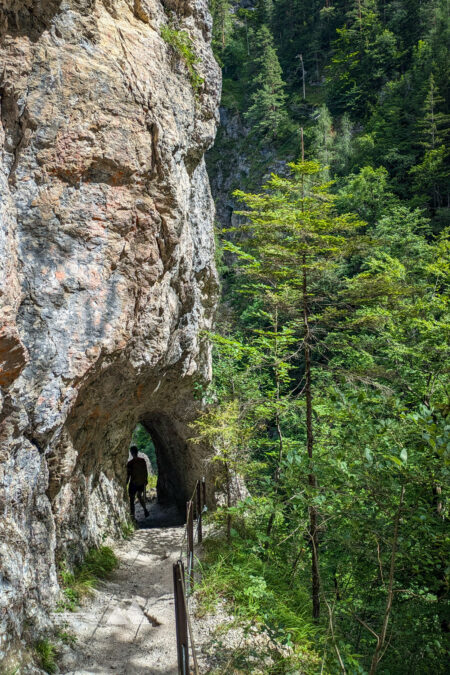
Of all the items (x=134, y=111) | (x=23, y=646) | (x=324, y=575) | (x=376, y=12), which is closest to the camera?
(x=23, y=646)

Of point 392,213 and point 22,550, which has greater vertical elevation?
point 392,213

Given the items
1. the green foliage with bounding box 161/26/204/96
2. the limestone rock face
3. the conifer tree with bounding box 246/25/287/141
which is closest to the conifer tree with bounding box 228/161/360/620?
the limestone rock face

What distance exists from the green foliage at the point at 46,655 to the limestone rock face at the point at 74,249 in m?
0.25

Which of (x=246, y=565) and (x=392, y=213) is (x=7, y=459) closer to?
(x=246, y=565)

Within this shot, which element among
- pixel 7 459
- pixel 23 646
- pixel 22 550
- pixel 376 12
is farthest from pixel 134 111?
pixel 376 12

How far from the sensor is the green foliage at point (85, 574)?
4985 mm

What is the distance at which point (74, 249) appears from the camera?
5.04 metres

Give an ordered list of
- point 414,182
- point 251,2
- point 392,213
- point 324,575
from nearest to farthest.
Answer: point 324,575, point 392,213, point 414,182, point 251,2

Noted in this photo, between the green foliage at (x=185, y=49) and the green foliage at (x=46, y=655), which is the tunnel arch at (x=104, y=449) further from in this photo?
the green foliage at (x=185, y=49)

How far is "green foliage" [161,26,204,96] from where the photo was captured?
272 inches

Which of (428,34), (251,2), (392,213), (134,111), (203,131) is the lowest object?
(134,111)

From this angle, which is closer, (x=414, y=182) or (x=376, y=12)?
(x=414, y=182)

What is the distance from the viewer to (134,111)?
557 centimetres

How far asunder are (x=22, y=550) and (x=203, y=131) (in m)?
7.46
